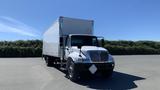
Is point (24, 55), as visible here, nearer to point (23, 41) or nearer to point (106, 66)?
point (23, 41)

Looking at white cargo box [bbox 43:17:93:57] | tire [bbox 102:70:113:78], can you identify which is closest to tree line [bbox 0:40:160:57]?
white cargo box [bbox 43:17:93:57]

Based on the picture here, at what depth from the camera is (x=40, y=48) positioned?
3991 centimetres

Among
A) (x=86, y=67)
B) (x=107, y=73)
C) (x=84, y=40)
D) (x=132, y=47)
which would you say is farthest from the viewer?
(x=132, y=47)

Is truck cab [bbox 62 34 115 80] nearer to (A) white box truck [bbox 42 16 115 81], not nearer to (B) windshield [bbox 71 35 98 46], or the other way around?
(A) white box truck [bbox 42 16 115 81]

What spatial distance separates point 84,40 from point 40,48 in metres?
25.1

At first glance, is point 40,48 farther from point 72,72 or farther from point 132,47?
point 72,72

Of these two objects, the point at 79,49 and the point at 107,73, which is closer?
the point at 79,49

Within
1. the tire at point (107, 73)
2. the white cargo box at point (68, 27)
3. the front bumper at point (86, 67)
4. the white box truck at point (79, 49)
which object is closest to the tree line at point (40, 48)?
the white box truck at point (79, 49)

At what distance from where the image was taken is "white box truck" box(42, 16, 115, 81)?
42.5 ft

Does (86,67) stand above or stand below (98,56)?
below

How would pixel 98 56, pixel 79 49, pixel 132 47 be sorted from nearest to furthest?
pixel 98 56 → pixel 79 49 → pixel 132 47

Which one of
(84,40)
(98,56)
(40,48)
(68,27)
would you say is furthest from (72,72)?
(40,48)

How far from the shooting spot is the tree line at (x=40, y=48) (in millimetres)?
39031

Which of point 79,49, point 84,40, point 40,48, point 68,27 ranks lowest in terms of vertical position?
point 40,48
